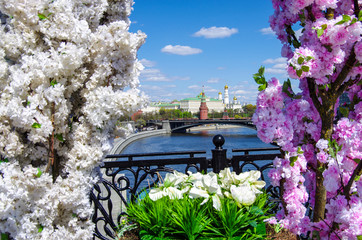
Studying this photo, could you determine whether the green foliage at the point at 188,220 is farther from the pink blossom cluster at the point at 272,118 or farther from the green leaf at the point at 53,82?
the green leaf at the point at 53,82

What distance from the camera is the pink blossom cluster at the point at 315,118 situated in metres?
1.69

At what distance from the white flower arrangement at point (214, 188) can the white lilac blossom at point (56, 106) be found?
62cm

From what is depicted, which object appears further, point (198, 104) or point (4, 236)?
point (198, 104)

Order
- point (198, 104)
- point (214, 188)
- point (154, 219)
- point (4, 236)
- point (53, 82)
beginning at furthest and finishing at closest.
→ point (198, 104), point (214, 188), point (154, 219), point (4, 236), point (53, 82)

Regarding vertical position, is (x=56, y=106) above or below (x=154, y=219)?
above

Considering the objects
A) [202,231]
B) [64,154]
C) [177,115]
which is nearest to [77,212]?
[64,154]

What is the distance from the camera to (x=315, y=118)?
201 centimetres

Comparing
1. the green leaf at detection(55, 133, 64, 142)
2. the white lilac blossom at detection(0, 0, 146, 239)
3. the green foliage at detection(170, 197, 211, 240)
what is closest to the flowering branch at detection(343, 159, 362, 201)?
the green foliage at detection(170, 197, 211, 240)

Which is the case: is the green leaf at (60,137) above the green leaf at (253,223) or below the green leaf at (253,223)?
above

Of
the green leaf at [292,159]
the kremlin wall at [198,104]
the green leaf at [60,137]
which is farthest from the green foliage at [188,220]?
the kremlin wall at [198,104]

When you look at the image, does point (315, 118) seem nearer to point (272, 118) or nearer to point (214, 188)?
point (272, 118)

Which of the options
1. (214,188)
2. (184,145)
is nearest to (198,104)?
(184,145)

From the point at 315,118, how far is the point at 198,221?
37.0 inches

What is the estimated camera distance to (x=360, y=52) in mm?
1714
